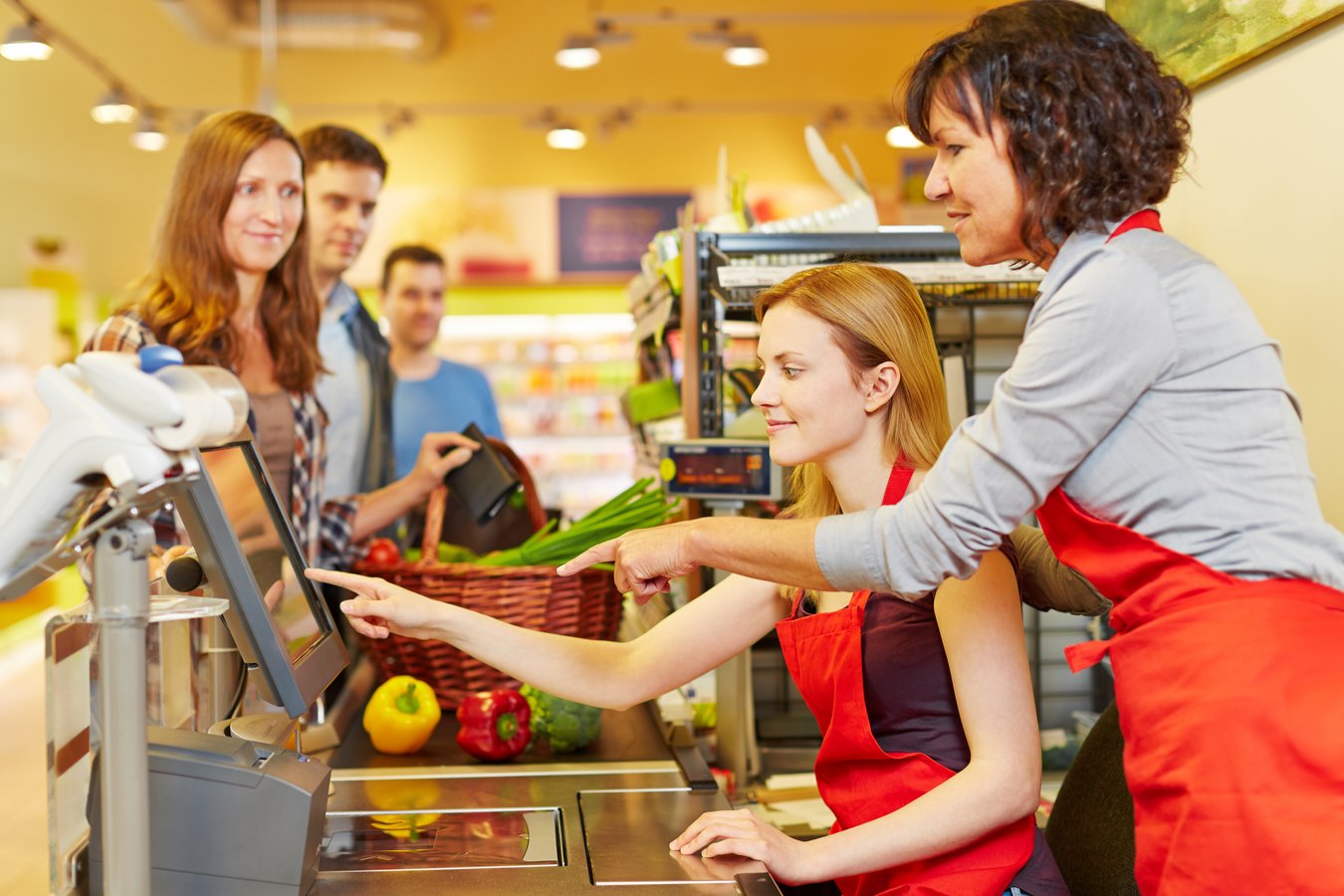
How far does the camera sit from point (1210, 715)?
1.15 m

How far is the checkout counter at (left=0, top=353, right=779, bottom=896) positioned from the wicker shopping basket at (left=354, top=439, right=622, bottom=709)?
329 millimetres

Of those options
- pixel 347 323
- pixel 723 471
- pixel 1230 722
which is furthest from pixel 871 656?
pixel 347 323

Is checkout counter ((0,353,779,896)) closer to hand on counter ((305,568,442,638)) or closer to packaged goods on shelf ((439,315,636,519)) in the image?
hand on counter ((305,568,442,638))

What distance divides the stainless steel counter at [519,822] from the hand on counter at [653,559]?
1.06 feet

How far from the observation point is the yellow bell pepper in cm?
201

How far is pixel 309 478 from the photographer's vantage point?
2.53 metres

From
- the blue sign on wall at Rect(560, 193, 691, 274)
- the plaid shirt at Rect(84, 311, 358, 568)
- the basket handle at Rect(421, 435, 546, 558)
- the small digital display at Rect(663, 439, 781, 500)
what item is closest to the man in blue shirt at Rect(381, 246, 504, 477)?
the plaid shirt at Rect(84, 311, 358, 568)

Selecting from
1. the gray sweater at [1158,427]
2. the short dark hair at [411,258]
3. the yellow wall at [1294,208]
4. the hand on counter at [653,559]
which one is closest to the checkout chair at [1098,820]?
the yellow wall at [1294,208]

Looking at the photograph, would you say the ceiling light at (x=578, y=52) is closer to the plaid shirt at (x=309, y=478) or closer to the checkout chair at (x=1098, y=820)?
the plaid shirt at (x=309, y=478)

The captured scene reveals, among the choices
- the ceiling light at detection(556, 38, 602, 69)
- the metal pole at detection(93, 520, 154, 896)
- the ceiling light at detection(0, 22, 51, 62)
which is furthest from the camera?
the ceiling light at detection(556, 38, 602, 69)

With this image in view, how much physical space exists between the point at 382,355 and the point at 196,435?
297 centimetres

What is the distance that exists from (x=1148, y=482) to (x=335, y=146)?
2.81 m

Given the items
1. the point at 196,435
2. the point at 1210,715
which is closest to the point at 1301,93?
the point at 1210,715

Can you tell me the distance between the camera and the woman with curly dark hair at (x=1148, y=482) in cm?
113
